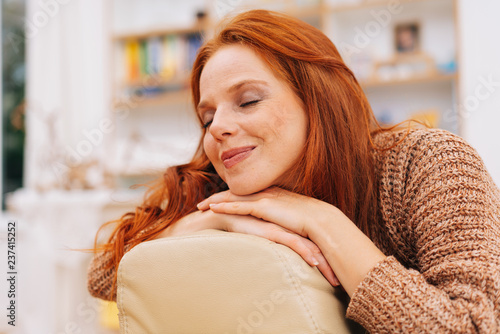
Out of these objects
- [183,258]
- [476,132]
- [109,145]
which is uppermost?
[183,258]

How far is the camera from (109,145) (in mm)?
3898

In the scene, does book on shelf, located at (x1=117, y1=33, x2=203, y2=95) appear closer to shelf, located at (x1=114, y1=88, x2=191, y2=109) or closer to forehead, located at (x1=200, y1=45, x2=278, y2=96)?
shelf, located at (x1=114, y1=88, x2=191, y2=109)

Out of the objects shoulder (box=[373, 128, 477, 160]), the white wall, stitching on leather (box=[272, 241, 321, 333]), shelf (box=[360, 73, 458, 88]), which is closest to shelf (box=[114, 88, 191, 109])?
shelf (box=[360, 73, 458, 88])

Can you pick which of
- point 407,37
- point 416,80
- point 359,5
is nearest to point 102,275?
point 416,80

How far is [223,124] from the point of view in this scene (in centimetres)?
105

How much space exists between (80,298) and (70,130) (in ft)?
4.47

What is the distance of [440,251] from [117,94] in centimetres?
343

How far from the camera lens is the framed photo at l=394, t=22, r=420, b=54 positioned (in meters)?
3.33

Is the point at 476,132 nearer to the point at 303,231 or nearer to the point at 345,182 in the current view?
the point at 345,182

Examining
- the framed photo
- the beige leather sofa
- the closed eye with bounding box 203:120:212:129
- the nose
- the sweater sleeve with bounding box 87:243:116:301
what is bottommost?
the sweater sleeve with bounding box 87:243:116:301

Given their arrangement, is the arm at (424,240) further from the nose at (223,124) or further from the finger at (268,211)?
the nose at (223,124)

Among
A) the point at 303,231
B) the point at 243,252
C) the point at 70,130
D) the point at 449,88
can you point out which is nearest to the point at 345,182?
the point at 303,231

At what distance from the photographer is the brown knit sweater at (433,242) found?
29.5 inches

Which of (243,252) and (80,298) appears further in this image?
(80,298)
